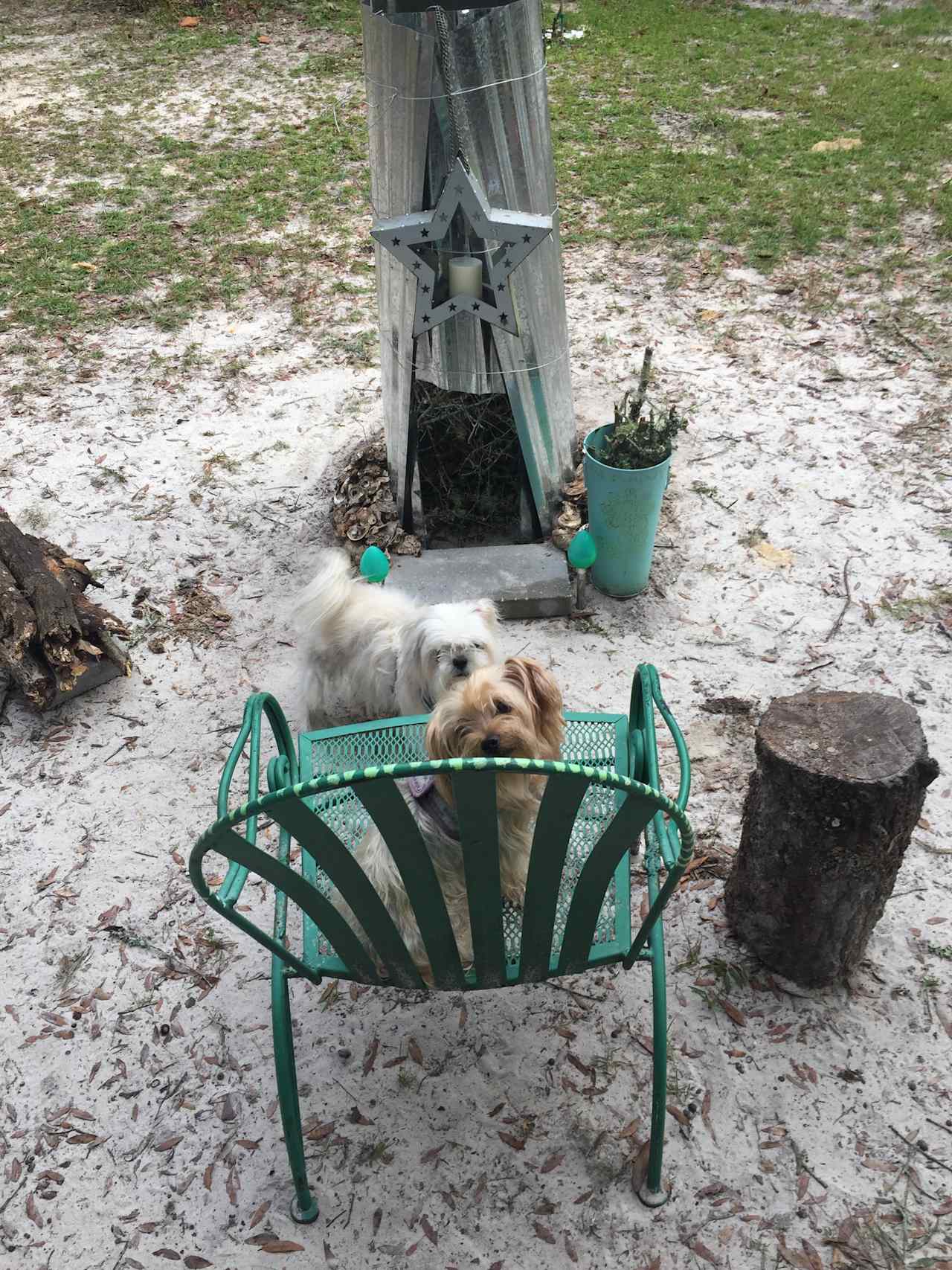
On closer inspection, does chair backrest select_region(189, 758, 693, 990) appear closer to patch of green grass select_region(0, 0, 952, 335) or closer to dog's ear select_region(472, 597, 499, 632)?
dog's ear select_region(472, 597, 499, 632)

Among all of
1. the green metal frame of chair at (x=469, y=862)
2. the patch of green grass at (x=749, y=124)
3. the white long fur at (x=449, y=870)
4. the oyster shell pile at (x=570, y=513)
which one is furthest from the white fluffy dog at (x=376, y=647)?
the patch of green grass at (x=749, y=124)

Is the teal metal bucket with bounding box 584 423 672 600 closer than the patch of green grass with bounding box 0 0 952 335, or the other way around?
the teal metal bucket with bounding box 584 423 672 600

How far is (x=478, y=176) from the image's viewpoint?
3795 millimetres

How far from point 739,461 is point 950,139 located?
5.32 meters

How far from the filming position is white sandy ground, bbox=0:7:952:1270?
2531 millimetres

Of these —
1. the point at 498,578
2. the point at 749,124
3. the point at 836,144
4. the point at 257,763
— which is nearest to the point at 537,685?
the point at 257,763

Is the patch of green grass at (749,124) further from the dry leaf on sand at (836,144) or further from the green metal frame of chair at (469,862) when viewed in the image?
the green metal frame of chair at (469,862)

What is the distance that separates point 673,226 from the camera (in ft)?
24.4

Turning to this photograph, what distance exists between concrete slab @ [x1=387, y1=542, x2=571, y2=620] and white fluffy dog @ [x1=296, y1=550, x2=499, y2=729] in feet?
2.45

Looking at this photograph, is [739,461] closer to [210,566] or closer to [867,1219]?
[210,566]

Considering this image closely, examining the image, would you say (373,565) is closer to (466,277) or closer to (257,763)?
(466,277)

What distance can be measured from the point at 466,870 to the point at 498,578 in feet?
8.95

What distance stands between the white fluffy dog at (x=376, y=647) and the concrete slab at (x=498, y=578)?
75 centimetres

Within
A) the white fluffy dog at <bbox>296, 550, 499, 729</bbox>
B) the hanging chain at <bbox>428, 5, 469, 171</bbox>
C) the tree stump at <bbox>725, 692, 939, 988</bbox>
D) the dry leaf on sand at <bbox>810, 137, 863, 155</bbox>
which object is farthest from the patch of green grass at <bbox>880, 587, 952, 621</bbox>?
the dry leaf on sand at <bbox>810, 137, 863, 155</bbox>
